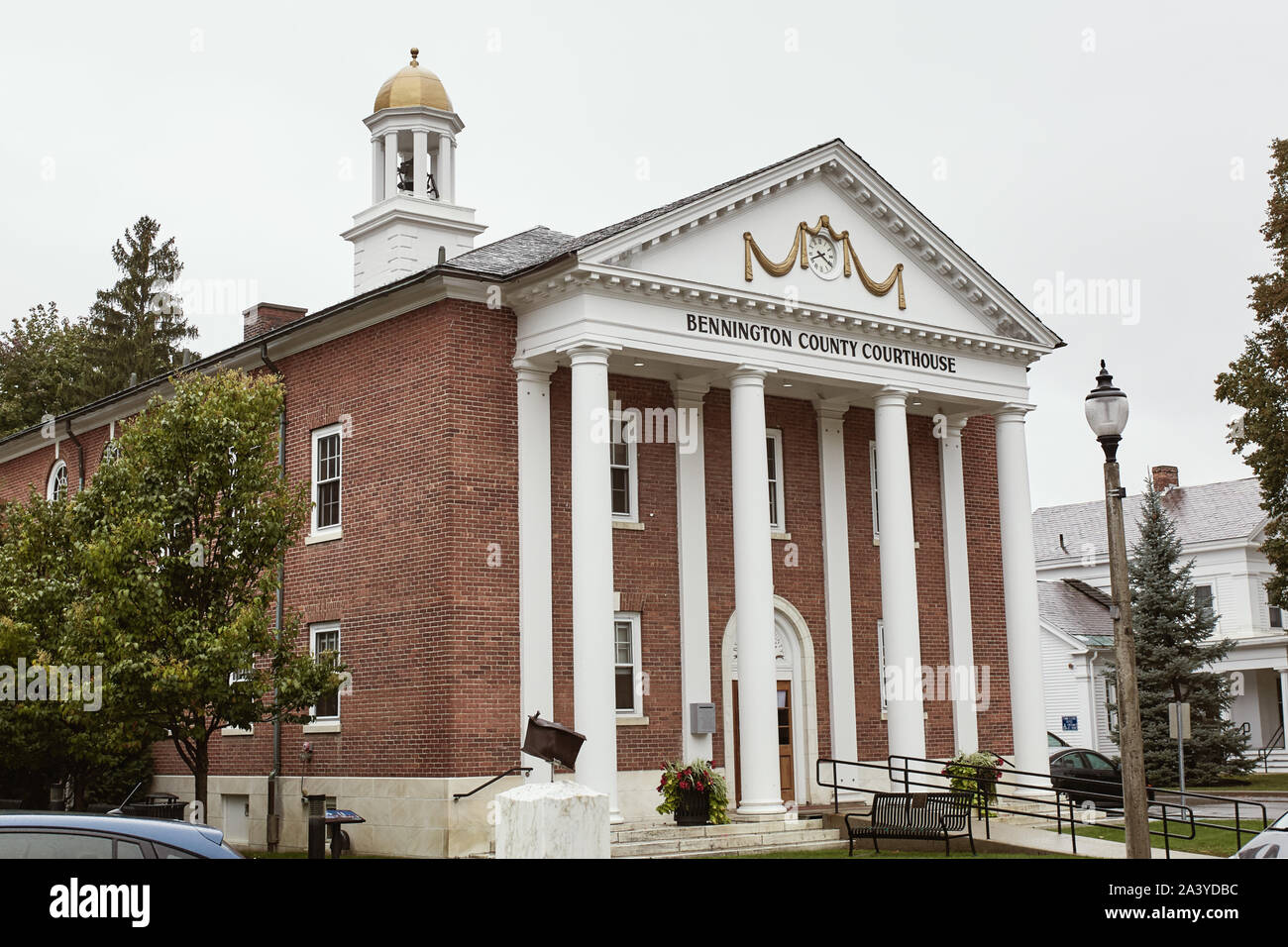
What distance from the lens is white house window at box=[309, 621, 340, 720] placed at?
990 inches

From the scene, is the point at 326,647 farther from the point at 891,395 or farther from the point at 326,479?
the point at 891,395

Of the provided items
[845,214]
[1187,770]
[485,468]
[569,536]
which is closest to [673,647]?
[569,536]

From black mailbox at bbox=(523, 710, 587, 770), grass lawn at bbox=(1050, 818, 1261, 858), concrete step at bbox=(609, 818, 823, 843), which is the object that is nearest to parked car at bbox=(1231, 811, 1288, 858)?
black mailbox at bbox=(523, 710, 587, 770)

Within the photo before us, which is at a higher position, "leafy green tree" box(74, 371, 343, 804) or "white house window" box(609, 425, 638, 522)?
"white house window" box(609, 425, 638, 522)

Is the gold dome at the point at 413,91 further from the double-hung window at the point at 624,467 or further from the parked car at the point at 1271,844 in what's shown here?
the parked car at the point at 1271,844

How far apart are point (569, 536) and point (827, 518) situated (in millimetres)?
6045

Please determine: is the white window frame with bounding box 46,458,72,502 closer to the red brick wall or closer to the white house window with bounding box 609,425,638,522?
the red brick wall

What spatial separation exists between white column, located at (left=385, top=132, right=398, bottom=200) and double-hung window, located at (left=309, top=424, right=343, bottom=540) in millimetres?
8636

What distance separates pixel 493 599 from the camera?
23.1m

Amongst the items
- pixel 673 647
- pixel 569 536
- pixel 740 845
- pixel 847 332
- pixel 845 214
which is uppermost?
pixel 845 214

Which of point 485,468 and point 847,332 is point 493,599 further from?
point 847,332

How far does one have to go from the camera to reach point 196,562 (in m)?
20.6

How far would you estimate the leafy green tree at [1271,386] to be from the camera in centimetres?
3294
